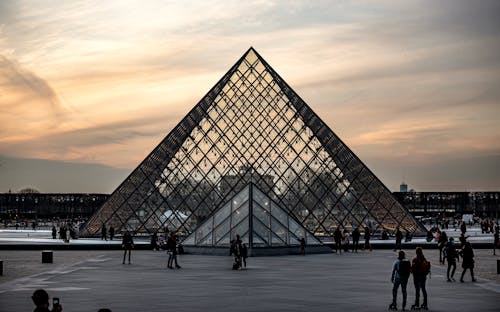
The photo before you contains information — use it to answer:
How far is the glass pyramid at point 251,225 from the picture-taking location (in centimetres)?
3381

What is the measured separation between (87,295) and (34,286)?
9.37 ft

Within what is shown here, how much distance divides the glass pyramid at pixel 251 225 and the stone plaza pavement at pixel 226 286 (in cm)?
413

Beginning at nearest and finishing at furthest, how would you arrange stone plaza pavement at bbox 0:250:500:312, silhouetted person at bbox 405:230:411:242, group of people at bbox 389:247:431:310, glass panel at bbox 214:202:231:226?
group of people at bbox 389:247:431:310 < stone plaza pavement at bbox 0:250:500:312 < glass panel at bbox 214:202:231:226 < silhouetted person at bbox 405:230:411:242

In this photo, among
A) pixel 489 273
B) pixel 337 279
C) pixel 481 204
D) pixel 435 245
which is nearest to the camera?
pixel 337 279

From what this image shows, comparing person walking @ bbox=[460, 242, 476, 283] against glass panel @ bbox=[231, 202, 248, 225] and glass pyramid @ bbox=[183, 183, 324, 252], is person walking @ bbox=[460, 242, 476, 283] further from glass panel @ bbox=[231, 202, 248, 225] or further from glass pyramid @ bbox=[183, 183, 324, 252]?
glass panel @ bbox=[231, 202, 248, 225]

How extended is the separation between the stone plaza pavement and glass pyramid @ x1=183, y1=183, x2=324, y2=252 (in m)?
4.13

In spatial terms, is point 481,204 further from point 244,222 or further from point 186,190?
point 244,222

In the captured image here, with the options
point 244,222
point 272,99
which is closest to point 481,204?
point 272,99

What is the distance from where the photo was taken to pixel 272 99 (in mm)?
52406

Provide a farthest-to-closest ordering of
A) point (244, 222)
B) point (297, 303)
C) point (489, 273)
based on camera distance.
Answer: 1. point (244, 222)
2. point (489, 273)
3. point (297, 303)

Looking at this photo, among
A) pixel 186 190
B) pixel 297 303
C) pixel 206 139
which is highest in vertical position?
pixel 206 139

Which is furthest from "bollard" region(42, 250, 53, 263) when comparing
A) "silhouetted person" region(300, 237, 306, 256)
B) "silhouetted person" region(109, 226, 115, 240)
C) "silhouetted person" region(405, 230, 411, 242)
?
"silhouetted person" region(405, 230, 411, 242)

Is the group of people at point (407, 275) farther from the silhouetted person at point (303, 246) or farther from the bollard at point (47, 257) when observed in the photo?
the silhouetted person at point (303, 246)

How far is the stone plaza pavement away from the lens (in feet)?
50.2
